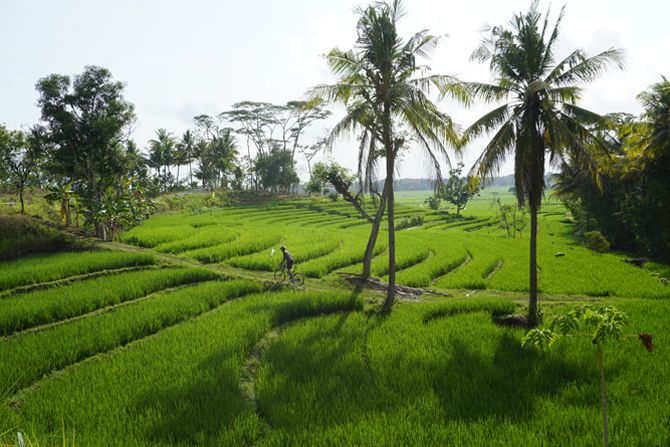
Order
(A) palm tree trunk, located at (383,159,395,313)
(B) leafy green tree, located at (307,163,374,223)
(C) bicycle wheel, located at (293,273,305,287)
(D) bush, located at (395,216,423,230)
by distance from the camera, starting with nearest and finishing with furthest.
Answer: (A) palm tree trunk, located at (383,159,395,313), (C) bicycle wheel, located at (293,273,305,287), (B) leafy green tree, located at (307,163,374,223), (D) bush, located at (395,216,423,230)

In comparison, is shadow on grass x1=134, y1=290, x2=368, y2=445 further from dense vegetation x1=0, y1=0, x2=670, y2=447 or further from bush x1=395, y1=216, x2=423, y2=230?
bush x1=395, y1=216, x2=423, y2=230

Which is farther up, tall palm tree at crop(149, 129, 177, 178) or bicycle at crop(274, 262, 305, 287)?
tall palm tree at crop(149, 129, 177, 178)

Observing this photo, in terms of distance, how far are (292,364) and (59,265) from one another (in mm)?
11049

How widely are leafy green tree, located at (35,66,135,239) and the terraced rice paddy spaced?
782cm

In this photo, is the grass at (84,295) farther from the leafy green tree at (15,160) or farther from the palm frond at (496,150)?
the leafy green tree at (15,160)

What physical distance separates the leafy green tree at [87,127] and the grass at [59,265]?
20.5 feet

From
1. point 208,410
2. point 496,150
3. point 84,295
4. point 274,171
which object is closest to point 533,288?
point 496,150

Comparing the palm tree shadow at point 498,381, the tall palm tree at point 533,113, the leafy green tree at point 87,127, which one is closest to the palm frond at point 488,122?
the tall palm tree at point 533,113

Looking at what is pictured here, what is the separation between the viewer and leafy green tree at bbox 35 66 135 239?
19734mm

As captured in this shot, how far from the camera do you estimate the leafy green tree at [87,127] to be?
64.7 ft

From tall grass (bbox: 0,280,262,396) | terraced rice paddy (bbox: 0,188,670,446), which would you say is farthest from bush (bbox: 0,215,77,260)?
tall grass (bbox: 0,280,262,396)

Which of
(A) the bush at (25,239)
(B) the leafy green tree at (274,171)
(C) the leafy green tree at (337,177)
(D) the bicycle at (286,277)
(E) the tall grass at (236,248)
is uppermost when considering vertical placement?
(B) the leafy green tree at (274,171)

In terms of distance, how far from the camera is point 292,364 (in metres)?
7.71

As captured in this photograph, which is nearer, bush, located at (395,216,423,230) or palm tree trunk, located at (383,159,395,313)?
palm tree trunk, located at (383,159,395,313)
